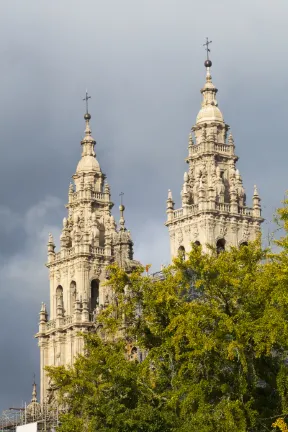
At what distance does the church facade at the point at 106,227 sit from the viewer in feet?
373

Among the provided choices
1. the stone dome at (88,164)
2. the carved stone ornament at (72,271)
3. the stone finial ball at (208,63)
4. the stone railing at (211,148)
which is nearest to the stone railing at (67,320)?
the carved stone ornament at (72,271)

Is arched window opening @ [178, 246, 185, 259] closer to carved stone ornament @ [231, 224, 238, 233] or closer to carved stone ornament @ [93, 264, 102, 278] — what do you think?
carved stone ornament @ [231, 224, 238, 233]

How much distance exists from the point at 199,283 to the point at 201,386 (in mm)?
5131

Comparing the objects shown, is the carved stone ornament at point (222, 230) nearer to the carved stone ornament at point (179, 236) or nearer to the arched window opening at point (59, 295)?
the carved stone ornament at point (179, 236)

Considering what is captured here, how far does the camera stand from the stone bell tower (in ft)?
370

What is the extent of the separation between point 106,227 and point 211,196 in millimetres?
19964

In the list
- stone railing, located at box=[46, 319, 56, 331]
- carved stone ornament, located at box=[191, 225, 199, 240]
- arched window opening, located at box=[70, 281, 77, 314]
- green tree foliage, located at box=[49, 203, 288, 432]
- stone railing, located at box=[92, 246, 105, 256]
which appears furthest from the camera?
stone railing, located at box=[92, 246, 105, 256]

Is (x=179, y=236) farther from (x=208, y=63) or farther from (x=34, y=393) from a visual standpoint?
(x=34, y=393)

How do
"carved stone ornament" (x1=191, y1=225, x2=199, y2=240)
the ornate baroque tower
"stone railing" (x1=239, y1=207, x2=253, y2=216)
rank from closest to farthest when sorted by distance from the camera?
"carved stone ornament" (x1=191, y1=225, x2=199, y2=240) → "stone railing" (x1=239, y1=207, x2=253, y2=216) → the ornate baroque tower

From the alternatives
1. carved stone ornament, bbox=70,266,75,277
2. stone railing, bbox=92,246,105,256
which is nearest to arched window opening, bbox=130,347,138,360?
carved stone ornament, bbox=70,266,75,277

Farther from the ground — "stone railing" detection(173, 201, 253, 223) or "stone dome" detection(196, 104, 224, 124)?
"stone dome" detection(196, 104, 224, 124)

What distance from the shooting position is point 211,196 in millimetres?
113375

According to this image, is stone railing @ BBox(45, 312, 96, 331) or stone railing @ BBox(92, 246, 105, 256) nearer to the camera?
stone railing @ BBox(45, 312, 96, 331)

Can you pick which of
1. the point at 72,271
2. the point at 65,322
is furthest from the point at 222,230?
the point at 65,322
